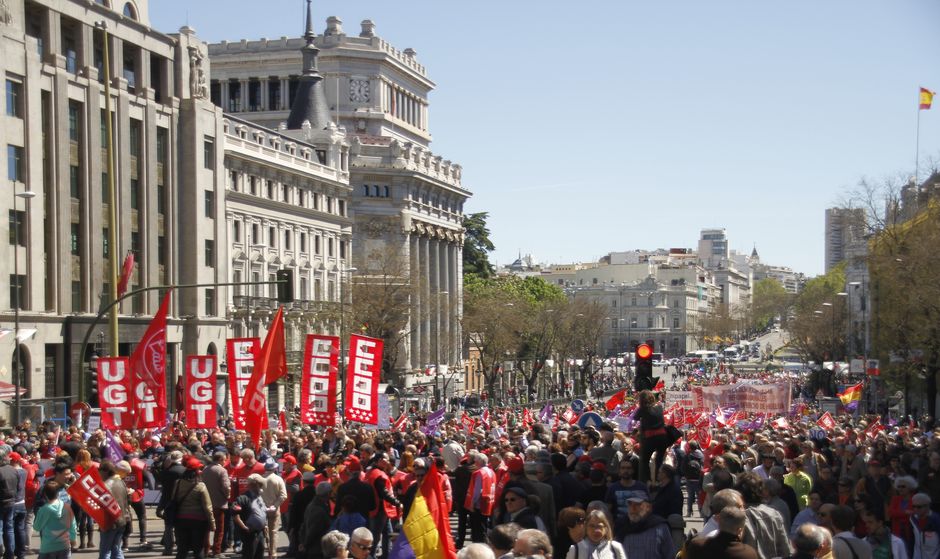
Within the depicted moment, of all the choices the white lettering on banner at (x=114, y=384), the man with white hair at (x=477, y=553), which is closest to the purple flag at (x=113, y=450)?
the white lettering on banner at (x=114, y=384)

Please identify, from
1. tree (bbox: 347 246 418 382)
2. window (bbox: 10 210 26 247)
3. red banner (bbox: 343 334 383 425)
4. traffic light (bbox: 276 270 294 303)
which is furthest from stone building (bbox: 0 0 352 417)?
red banner (bbox: 343 334 383 425)

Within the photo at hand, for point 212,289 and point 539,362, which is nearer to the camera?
point 212,289

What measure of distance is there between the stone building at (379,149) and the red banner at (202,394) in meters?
60.9

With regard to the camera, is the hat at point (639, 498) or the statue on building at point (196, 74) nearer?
the hat at point (639, 498)

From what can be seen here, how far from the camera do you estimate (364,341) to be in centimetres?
2500

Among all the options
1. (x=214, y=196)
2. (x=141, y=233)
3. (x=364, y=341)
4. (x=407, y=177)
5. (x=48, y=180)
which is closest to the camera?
(x=364, y=341)

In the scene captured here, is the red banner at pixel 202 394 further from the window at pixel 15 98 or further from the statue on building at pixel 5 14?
the statue on building at pixel 5 14

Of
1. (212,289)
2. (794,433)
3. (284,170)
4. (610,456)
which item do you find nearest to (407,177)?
(284,170)

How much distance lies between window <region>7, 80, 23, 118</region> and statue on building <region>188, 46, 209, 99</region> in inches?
446

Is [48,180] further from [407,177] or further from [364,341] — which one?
[407,177]

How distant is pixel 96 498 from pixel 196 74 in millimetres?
41782

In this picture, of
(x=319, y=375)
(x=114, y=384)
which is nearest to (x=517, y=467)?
(x=319, y=375)

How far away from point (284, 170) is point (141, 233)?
64.0 feet

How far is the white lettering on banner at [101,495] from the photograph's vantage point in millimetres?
16250
